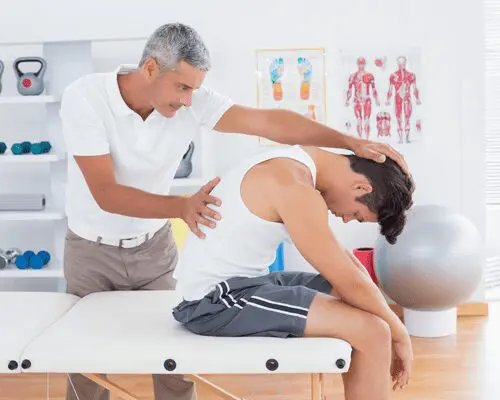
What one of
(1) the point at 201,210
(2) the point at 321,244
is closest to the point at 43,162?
(1) the point at 201,210

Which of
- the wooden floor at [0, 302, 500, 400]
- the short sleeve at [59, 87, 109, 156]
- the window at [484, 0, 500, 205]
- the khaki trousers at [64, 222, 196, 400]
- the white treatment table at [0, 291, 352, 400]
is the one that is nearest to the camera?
the white treatment table at [0, 291, 352, 400]

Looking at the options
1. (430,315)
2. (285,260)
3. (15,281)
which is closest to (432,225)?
(430,315)

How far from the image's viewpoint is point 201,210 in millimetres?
2051

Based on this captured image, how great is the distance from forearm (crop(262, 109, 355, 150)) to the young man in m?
0.31

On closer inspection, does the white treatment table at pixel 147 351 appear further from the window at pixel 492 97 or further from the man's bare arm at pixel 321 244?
the window at pixel 492 97

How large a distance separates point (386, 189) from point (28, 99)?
7.95 feet

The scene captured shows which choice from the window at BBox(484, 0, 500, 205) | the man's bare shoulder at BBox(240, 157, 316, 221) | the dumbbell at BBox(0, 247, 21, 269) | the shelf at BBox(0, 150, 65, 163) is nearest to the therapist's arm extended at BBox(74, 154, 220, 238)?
the man's bare shoulder at BBox(240, 157, 316, 221)

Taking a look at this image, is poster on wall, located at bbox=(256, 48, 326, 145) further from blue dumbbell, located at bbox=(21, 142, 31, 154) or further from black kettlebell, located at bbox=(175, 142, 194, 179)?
blue dumbbell, located at bbox=(21, 142, 31, 154)

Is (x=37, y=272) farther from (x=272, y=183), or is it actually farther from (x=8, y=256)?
(x=272, y=183)

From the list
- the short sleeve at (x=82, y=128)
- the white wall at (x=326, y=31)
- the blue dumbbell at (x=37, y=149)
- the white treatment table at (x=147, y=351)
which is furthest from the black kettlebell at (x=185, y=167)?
the white treatment table at (x=147, y=351)

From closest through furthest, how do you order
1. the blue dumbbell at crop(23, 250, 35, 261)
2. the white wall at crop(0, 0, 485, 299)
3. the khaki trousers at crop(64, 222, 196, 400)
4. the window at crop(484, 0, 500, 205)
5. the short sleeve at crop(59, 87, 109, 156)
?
the short sleeve at crop(59, 87, 109, 156) < the khaki trousers at crop(64, 222, 196, 400) < the blue dumbbell at crop(23, 250, 35, 261) < the white wall at crop(0, 0, 485, 299) < the window at crop(484, 0, 500, 205)

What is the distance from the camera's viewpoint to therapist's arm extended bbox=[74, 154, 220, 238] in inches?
81.0

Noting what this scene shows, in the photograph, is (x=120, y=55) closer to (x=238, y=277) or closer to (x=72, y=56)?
(x=72, y=56)

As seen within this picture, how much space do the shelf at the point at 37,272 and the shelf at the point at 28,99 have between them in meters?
0.78
